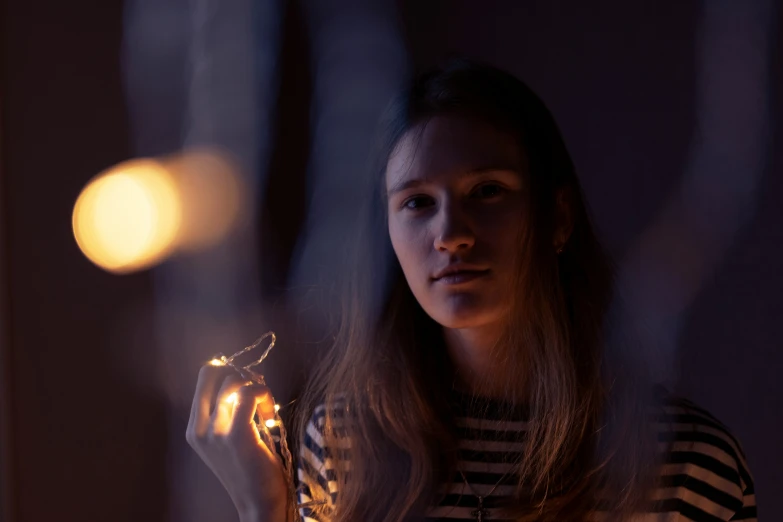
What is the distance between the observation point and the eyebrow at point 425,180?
0.89 metres

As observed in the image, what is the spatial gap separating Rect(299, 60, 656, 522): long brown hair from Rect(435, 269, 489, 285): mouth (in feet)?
0.20

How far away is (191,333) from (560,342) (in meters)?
0.54

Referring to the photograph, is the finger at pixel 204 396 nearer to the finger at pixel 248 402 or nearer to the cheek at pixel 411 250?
the finger at pixel 248 402

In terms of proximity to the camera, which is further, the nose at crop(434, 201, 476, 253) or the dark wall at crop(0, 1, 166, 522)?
the dark wall at crop(0, 1, 166, 522)

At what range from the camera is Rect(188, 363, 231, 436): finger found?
892 mm

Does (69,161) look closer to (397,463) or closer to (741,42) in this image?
(397,463)

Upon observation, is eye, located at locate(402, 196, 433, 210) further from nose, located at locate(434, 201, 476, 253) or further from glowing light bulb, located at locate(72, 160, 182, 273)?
glowing light bulb, located at locate(72, 160, 182, 273)

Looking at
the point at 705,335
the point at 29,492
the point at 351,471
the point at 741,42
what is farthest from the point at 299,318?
the point at 741,42

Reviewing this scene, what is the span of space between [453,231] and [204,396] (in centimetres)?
34

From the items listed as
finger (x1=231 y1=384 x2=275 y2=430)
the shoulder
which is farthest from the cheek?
the shoulder

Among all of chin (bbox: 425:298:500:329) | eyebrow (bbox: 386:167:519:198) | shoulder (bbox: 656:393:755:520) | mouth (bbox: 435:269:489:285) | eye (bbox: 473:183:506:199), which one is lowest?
shoulder (bbox: 656:393:755:520)

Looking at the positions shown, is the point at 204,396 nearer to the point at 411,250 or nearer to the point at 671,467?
the point at 411,250

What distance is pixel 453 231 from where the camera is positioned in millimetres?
873

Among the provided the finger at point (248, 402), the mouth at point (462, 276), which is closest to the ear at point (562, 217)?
the mouth at point (462, 276)
